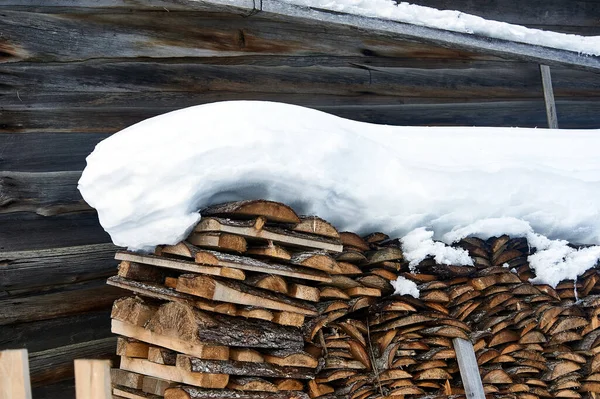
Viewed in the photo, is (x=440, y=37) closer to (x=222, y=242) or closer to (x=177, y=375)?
(x=222, y=242)

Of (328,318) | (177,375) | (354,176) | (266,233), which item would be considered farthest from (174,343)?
(354,176)

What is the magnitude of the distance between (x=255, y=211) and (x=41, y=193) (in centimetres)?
147

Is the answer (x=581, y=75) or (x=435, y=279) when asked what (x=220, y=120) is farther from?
(x=581, y=75)

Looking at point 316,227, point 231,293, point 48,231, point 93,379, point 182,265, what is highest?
point 48,231

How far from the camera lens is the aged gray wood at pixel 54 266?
3.92 m

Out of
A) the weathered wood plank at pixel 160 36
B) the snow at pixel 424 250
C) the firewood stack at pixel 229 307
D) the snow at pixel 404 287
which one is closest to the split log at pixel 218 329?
the firewood stack at pixel 229 307

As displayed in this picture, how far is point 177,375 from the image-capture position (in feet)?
9.66

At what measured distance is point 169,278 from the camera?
3.14m

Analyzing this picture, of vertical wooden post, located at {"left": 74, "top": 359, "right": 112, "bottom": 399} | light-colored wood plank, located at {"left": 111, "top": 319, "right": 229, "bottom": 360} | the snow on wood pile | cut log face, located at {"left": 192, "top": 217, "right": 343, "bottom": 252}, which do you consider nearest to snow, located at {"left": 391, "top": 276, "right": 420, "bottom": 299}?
the snow on wood pile

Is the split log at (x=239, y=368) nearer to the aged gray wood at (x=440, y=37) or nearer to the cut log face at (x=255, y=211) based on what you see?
the cut log face at (x=255, y=211)

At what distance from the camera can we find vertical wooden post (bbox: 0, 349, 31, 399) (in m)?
2.90

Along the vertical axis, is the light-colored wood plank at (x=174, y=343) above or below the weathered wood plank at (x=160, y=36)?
below

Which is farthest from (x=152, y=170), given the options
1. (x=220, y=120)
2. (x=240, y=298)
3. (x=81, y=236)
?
(x=81, y=236)

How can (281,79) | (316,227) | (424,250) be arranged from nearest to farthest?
(316,227) → (424,250) → (281,79)
